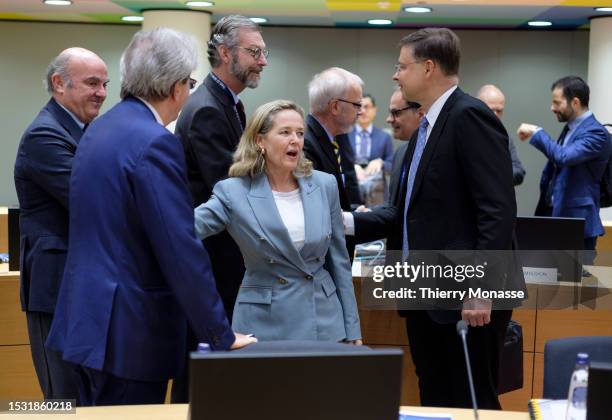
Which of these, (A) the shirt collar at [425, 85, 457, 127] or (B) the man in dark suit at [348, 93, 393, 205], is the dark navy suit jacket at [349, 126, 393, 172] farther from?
(A) the shirt collar at [425, 85, 457, 127]

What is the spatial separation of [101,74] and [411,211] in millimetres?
1270

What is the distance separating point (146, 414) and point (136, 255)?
1.40 feet

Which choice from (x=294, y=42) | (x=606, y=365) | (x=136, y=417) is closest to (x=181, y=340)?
(x=136, y=417)

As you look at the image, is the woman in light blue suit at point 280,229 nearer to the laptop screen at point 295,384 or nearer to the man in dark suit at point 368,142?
the laptop screen at point 295,384

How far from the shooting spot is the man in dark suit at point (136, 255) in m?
2.37

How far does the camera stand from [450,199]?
10.1 ft

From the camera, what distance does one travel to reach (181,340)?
2553 mm

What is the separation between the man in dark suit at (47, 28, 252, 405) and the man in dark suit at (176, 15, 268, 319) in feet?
2.62

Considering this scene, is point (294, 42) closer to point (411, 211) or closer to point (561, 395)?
point (411, 211)

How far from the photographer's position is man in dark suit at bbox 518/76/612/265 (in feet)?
19.0

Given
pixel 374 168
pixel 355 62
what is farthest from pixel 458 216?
pixel 355 62

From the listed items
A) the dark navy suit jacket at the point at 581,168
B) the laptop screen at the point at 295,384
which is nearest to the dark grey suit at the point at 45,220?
the laptop screen at the point at 295,384

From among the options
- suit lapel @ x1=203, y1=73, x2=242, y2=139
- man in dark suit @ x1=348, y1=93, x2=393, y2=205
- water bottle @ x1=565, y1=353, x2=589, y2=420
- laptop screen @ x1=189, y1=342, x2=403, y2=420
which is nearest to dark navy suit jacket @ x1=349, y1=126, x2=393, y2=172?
man in dark suit @ x1=348, y1=93, x2=393, y2=205

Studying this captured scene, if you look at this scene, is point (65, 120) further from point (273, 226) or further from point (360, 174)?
point (360, 174)
